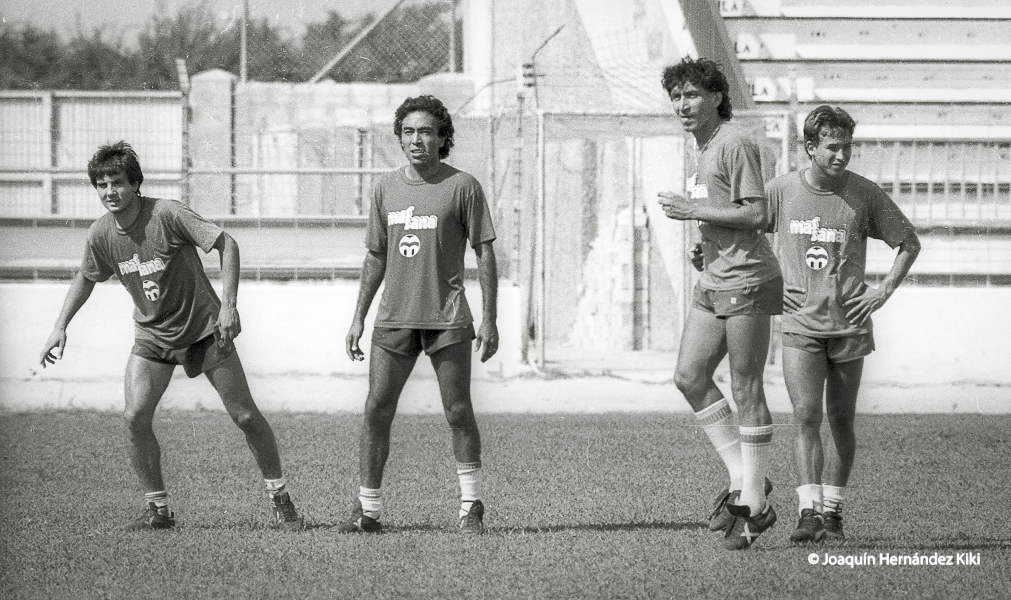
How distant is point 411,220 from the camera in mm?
5801

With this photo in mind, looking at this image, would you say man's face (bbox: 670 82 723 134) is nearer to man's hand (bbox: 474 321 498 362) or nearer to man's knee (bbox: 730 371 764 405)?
man's knee (bbox: 730 371 764 405)

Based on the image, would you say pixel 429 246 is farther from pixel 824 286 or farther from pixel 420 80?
Answer: pixel 420 80

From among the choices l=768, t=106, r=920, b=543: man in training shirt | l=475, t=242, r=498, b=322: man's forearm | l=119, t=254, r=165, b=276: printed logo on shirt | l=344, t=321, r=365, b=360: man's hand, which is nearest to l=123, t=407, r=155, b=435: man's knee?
l=119, t=254, r=165, b=276: printed logo on shirt

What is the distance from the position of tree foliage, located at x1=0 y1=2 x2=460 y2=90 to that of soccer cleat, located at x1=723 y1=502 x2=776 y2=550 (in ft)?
21.4

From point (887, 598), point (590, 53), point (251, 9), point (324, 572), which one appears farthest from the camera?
point (590, 53)

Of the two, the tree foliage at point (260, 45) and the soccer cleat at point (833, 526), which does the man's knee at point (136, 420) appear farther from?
the tree foliage at point (260, 45)

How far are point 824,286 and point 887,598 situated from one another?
5.33 feet

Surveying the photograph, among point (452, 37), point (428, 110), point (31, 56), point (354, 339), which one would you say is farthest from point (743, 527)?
point (31, 56)

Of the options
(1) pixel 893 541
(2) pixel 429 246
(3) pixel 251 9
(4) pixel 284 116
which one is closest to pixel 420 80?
(4) pixel 284 116

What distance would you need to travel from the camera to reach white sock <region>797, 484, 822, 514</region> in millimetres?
5680

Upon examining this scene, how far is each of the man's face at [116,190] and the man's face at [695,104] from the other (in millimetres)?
2413

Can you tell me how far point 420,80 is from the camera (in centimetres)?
1177

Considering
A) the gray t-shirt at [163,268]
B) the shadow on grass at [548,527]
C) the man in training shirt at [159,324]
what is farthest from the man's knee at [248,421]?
the shadow on grass at [548,527]

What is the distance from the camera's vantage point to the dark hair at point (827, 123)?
5676 millimetres
